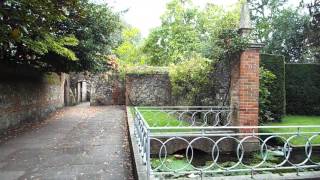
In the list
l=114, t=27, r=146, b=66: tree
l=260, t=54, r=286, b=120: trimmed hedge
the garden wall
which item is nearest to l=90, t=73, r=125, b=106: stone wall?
the garden wall

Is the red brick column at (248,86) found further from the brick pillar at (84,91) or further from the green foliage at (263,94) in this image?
the brick pillar at (84,91)

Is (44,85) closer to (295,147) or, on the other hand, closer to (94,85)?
(94,85)

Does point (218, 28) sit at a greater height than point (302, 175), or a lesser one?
greater

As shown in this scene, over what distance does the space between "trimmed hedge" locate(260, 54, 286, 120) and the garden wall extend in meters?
9.26

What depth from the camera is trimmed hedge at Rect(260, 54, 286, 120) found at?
13.3 metres

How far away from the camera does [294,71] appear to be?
1691 cm

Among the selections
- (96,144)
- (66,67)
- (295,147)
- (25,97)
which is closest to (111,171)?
(96,144)

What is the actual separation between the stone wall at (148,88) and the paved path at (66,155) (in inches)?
459

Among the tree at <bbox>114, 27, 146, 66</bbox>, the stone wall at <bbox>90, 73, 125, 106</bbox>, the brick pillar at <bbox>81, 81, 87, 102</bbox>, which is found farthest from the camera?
the tree at <bbox>114, 27, 146, 66</bbox>

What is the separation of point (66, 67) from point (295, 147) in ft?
32.0

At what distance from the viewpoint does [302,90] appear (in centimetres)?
1677

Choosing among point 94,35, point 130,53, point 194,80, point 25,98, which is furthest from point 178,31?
point 25,98

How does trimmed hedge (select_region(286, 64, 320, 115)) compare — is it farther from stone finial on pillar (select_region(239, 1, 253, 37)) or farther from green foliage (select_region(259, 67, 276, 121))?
stone finial on pillar (select_region(239, 1, 253, 37))

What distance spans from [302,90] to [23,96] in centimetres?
1277
